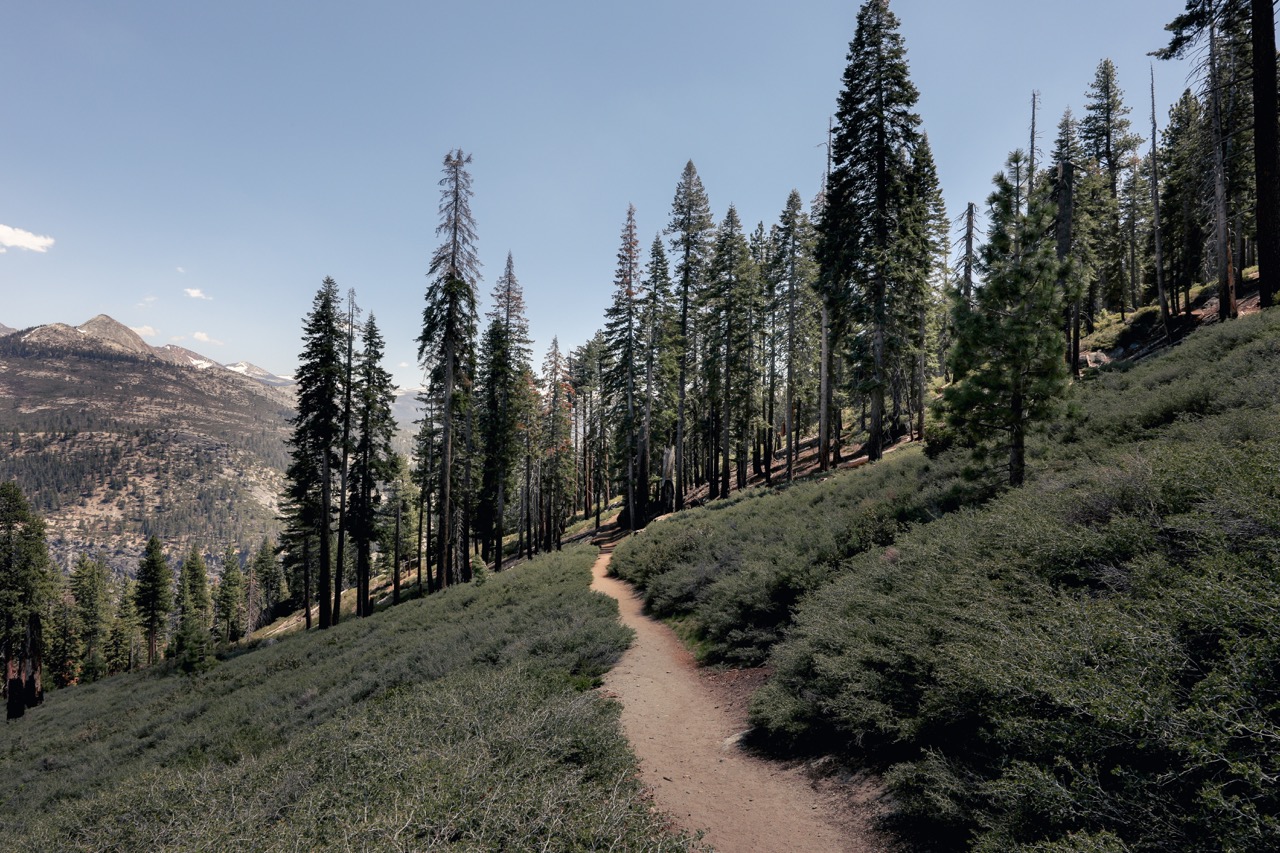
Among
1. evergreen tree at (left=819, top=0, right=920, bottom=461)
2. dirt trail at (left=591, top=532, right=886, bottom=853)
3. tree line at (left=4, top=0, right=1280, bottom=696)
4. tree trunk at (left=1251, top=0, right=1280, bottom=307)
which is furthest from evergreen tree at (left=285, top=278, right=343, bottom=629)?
tree trunk at (left=1251, top=0, right=1280, bottom=307)

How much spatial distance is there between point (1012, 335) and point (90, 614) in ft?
267

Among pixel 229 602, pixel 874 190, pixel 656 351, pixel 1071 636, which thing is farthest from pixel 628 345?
pixel 229 602

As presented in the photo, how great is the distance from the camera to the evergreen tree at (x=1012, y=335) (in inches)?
416

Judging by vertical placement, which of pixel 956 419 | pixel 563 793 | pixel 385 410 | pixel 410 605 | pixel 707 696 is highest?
pixel 385 410

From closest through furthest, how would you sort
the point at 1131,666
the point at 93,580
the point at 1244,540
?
the point at 1131,666 < the point at 1244,540 < the point at 93,580

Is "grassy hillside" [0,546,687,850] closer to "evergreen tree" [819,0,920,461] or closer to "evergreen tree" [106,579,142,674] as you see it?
"evergreen tree" [819,0,920,461]

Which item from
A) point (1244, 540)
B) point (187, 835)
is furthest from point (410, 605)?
point (1244, 540)

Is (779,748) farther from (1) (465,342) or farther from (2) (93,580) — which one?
(2) (93,580)

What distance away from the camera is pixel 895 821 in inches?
203

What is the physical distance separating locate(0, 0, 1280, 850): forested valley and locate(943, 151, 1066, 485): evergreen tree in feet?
0.22

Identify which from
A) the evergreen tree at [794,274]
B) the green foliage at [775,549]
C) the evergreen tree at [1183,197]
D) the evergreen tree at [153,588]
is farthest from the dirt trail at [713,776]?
the evergreen tree at [153,588]

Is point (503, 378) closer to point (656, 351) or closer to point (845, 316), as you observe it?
point (656, 351)

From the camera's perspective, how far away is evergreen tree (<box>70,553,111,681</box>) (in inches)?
2112

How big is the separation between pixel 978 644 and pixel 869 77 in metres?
22.0
